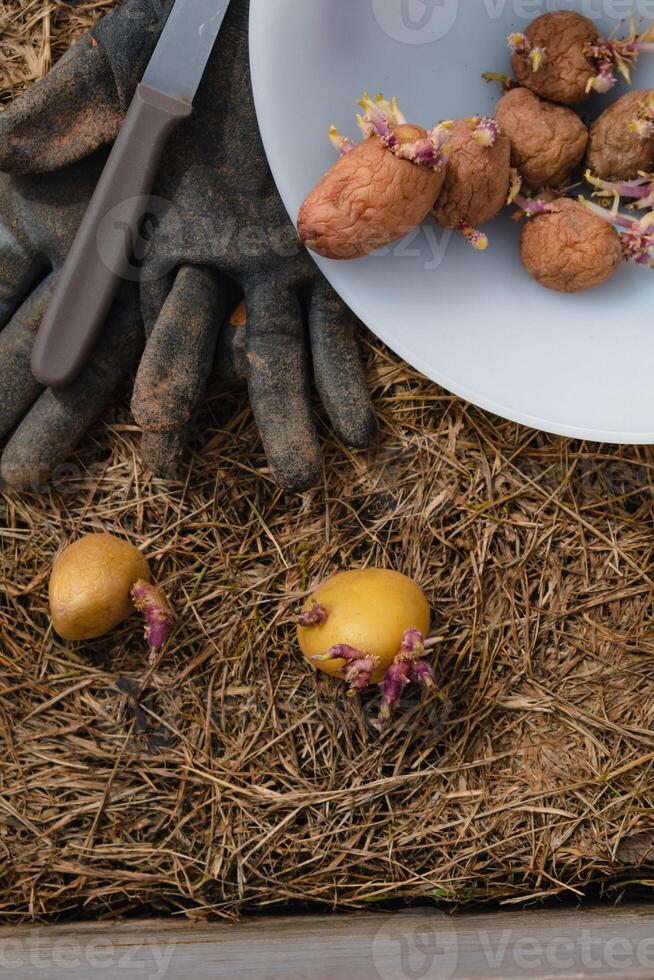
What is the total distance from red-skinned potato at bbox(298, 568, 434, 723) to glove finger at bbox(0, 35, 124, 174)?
0.55 meters

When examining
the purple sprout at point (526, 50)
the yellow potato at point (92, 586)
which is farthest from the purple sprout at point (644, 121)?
the yellow potato at point (92, 586)

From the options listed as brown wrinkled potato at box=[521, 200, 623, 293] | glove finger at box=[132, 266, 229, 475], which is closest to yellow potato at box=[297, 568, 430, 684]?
glove finger at box=[132, 266, 229, 475]

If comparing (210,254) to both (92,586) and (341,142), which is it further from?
(92,586)

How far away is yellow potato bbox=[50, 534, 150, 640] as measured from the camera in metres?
0.90

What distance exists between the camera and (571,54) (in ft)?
2.66

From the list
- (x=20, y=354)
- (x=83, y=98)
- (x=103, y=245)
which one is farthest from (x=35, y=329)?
(x=83, y=98)

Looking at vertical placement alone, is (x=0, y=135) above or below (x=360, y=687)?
above

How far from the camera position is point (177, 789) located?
97cm

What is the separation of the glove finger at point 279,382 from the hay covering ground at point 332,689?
0.23 ft

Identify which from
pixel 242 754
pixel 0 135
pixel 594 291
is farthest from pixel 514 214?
pixel 242 754

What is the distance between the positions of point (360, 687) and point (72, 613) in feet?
1.07

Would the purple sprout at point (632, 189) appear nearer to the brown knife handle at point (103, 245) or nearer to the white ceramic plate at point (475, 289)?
the white ceramic plate at point (475, 289)

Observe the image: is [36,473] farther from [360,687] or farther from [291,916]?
[291,916]

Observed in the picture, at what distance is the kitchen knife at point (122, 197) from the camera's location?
840 millimetres
